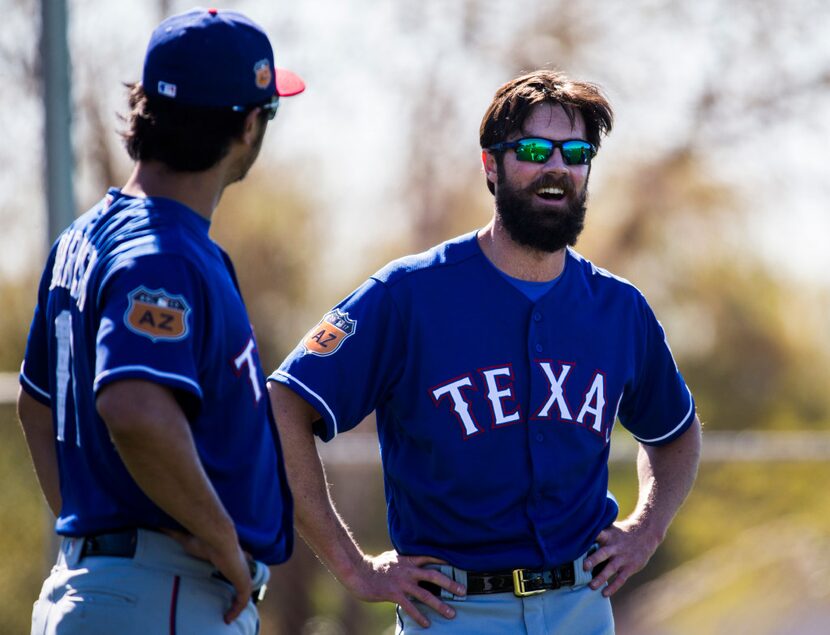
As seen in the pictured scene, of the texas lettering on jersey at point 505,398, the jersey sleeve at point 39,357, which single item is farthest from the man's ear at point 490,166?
the jersey sleeve at point 39,357

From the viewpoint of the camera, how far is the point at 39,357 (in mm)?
3020

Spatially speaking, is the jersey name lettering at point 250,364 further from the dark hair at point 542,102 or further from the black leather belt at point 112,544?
the dark hair at point 542,102

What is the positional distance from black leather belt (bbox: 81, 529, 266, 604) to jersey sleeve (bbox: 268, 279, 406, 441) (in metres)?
1.00

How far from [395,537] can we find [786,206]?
1005 cm

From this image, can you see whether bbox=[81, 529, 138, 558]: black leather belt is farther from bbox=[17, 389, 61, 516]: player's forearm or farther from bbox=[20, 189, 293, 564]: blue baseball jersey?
bbox=[17, 389, 61, 516]: player's forearm

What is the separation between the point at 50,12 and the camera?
18.6ft

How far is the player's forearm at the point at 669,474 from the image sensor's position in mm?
3977

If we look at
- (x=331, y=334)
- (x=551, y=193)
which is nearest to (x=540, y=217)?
(x=551, y=193)

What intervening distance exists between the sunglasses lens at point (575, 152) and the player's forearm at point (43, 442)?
170cm

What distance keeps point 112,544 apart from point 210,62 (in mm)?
1071

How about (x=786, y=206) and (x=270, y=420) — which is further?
(x=786, y=206)

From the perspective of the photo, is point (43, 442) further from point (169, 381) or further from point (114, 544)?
point (169, 381)

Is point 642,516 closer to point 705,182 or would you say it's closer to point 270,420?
point 270,420

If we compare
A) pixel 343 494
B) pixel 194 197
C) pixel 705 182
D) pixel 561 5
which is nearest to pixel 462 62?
pixel 561 5
